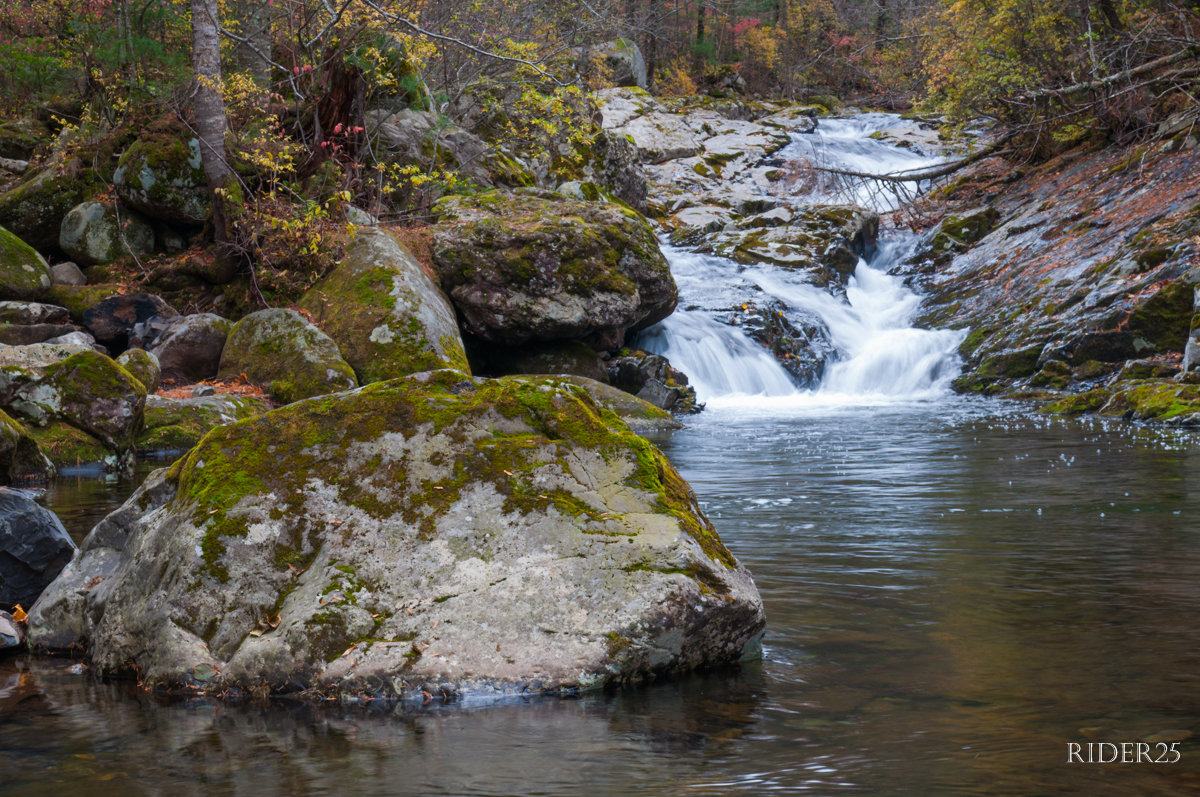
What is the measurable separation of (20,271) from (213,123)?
3.80m

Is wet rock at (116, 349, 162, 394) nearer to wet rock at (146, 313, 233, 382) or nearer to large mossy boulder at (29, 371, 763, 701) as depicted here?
wet rock at (146, 313, 233, 382)

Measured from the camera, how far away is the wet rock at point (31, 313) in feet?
44.4

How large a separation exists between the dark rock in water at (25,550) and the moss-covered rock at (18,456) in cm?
516

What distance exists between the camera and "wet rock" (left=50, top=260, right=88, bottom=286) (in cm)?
1553

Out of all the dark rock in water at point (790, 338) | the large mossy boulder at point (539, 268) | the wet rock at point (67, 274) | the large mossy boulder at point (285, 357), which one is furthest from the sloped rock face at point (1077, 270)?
the wet rock at point (67, 274)

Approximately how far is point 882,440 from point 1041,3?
52.0ft

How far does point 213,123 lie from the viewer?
49.5 ft

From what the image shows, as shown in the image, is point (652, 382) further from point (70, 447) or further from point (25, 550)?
point (25, 550)

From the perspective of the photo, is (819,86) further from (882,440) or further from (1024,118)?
(882,440)

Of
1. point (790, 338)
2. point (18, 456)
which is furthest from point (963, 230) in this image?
point (18, 456)

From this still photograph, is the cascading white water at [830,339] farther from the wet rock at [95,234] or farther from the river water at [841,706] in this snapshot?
the river water at [841,706]

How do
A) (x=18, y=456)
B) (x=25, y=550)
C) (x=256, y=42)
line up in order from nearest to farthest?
(x=25, y=550)
(x=18, y=456)
(x=256, y=42)

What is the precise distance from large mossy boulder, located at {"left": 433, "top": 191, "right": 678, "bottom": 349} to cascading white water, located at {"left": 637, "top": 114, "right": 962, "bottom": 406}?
2680 mm

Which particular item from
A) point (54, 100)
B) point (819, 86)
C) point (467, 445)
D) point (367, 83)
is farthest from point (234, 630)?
point (819, 86)
